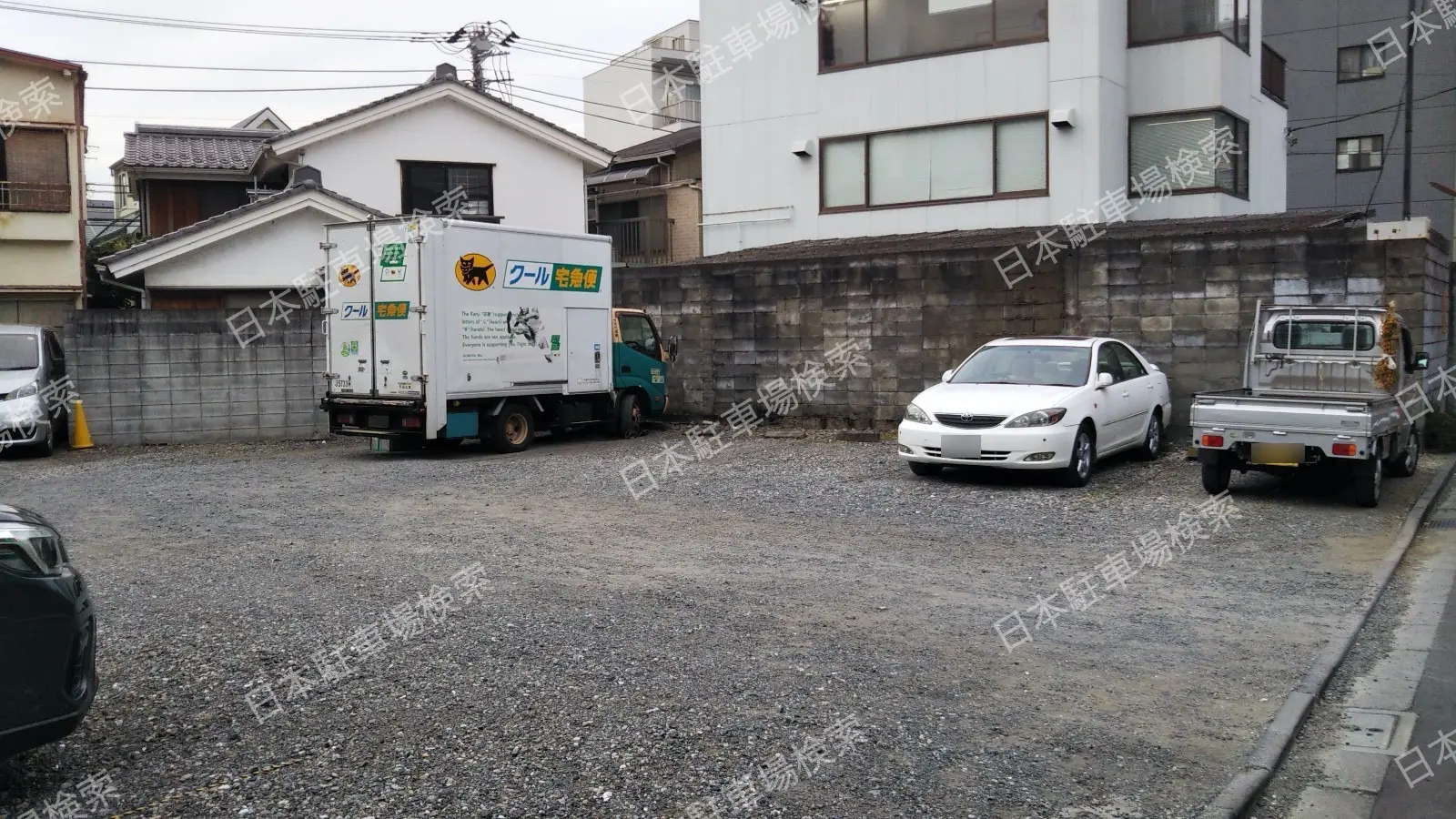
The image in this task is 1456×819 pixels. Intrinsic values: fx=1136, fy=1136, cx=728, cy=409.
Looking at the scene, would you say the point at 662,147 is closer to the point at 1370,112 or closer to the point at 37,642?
the point at 1370,112

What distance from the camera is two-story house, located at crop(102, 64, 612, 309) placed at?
19094mm

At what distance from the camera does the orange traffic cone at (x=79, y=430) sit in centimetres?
1499

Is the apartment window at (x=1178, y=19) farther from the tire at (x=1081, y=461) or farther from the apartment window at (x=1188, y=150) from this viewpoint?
the tire at (x=1081, y=461)

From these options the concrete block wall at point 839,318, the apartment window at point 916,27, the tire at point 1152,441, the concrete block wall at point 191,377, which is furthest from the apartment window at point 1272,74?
the concrete block wall at point 191,377

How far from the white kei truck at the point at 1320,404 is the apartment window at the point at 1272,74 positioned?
12.0 metres

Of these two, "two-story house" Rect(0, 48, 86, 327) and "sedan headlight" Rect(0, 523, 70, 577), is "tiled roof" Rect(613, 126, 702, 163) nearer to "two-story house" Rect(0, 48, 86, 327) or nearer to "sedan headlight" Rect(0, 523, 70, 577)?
"two-story house" Rect(0, 48, 86, 327)

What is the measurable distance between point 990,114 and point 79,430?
1469 cm

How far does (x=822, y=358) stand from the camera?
51.6 ft

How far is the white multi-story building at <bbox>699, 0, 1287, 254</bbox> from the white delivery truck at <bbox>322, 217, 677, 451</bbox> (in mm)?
7075

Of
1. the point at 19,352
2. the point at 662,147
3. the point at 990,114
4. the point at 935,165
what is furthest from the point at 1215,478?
the point at 662,147

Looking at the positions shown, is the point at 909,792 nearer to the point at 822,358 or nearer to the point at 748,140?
the point at 822,358

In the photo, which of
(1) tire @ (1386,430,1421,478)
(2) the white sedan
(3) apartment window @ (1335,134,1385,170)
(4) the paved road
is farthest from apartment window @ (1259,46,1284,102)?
(4) the paved road

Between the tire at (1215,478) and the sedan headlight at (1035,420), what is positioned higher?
the sedan headlight at (1035,420)

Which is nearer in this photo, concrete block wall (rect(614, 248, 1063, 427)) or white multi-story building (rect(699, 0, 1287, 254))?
concrete block wall (rect(614, 248, 1063, 427))
